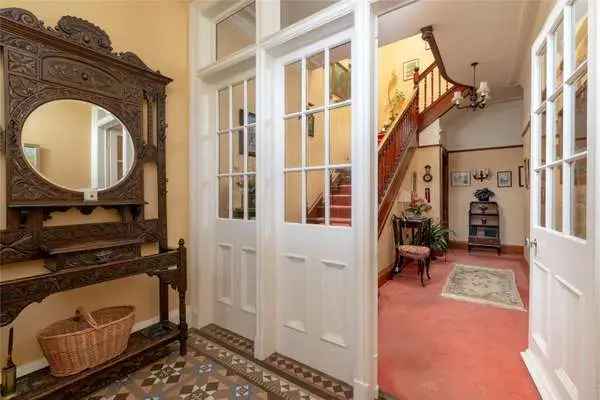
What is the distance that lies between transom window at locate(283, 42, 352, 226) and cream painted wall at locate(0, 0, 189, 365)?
3.58 feet

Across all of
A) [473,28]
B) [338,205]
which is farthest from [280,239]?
[473,28]

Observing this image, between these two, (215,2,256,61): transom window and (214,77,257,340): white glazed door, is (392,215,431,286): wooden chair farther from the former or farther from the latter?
(215,2,256,61): transom window

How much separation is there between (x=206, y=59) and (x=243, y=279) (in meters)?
2.01

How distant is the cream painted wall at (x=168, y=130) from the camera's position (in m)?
1.80

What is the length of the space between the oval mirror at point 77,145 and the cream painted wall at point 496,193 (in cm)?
684

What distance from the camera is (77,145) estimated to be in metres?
1.97

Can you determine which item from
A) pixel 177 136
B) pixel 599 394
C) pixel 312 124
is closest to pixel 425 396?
pixel 599 394

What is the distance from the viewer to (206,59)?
2602 mm

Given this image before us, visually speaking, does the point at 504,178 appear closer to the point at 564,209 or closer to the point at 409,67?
the point at 409,67

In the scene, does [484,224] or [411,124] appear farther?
[484,224]

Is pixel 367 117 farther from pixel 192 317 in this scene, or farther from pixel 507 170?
pixel 507 170

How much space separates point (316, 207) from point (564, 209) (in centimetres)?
138

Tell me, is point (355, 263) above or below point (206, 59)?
below

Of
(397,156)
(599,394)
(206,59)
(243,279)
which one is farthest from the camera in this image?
(397,156)
